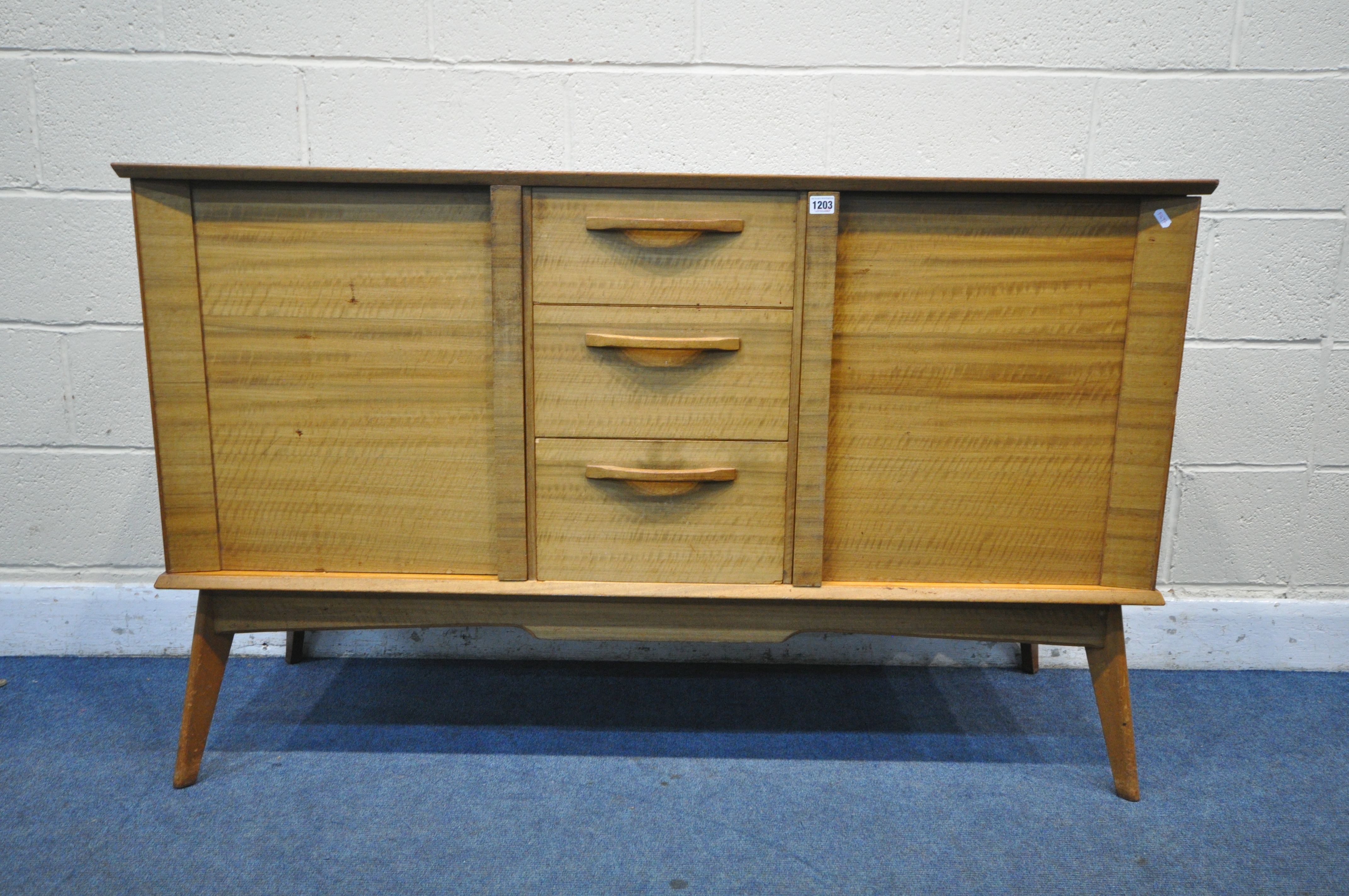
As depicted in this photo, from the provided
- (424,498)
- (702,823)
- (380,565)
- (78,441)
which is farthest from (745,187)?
(78,441)

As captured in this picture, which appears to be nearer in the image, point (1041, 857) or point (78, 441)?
point (1041, 857)

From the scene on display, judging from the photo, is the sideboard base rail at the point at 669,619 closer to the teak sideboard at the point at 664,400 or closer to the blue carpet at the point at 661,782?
the teak sideboard at the point at 664,400

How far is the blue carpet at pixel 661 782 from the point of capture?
99cm

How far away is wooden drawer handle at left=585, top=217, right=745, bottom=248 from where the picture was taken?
101cm

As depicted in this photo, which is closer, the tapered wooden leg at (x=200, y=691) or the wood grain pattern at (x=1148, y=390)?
the wood grain pattern at (x=1148, y=390)

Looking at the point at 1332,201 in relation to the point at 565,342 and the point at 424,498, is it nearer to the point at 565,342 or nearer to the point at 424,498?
the point at 565,342

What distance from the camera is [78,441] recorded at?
1551 millimetres

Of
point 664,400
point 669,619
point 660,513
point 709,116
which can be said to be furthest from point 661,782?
point 709,116

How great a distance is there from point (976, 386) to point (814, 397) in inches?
8.6

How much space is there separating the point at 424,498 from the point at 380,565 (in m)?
0.12

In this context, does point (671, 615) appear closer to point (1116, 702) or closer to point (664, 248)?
point (664, 248)

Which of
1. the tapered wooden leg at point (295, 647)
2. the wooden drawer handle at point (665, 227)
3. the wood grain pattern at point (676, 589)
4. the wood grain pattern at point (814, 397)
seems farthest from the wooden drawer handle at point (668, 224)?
the tapered wooden leg at point (295, 647)

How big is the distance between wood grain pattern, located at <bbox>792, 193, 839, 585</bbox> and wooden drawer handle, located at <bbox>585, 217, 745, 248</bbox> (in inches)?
4.2

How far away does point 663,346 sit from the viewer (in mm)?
1041
